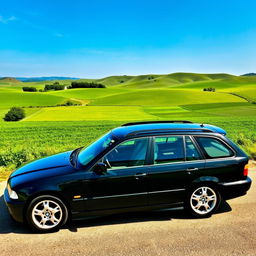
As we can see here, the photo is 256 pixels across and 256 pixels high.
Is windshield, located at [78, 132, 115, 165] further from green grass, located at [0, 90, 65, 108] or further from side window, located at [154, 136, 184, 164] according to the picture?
green grass, located at [0, 90, 65, 108]

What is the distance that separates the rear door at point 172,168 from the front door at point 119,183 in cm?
18

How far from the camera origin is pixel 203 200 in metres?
4.33

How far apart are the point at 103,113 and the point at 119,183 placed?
35.2m

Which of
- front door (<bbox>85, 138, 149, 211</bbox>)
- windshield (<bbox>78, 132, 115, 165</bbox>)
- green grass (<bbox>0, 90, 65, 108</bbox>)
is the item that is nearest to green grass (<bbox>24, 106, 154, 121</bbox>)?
green grass (<bbox>0, 90, 65, 108</bbox>)

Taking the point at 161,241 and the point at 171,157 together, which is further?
the point at 171,157

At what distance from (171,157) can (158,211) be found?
0.97m

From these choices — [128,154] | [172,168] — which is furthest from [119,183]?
[172,168]

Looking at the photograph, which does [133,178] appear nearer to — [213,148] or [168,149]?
[168,149]

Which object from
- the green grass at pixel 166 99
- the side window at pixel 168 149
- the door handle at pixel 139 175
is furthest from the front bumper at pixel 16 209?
the green grass at pixel 166 99

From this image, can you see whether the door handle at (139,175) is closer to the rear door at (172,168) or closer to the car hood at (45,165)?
the rear door at (172,168)

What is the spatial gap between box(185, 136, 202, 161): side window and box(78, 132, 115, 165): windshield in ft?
4.43

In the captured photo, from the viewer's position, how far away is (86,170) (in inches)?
155

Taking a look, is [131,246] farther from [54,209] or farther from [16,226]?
[16,226]

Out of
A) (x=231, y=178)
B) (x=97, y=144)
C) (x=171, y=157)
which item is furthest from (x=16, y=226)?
(x=231, y=178)
